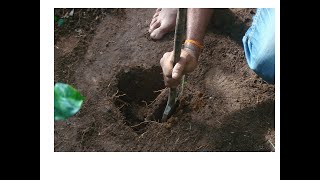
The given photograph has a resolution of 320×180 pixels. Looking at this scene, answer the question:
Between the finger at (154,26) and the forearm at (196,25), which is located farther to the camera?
the finger at (154,26)

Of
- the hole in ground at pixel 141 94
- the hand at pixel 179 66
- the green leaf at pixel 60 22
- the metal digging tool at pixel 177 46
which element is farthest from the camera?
the green leaf at pixel 60 22

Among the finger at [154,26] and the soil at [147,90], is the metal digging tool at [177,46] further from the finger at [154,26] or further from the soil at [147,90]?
the finger at [154,26]

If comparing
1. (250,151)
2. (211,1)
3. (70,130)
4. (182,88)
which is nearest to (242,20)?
(211,1)

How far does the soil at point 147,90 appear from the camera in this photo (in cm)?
159

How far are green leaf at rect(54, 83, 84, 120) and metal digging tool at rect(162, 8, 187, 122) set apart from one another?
344 mm

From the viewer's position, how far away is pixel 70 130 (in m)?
1.59

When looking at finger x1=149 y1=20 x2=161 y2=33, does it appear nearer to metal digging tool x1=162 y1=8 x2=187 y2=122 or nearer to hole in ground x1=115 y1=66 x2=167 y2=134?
hole in ground x1=115 y1=66 x2=167 y2=134

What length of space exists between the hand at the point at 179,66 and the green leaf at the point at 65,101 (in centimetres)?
36

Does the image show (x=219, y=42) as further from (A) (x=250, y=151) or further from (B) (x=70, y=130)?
(B) (x=70, y=130)

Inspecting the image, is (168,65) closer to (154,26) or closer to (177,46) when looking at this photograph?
(177,46)

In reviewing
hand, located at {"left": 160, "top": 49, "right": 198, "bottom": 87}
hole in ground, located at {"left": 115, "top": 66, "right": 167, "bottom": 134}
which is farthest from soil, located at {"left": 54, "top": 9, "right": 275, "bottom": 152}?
hand, located at {"left": 160, "top": 49, "right": 198, "bottom": 87}

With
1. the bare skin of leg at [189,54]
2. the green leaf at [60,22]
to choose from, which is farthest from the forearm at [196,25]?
the green leaf at [60,22]

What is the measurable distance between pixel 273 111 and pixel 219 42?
0.42 meters

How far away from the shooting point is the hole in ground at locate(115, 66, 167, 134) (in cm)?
173
